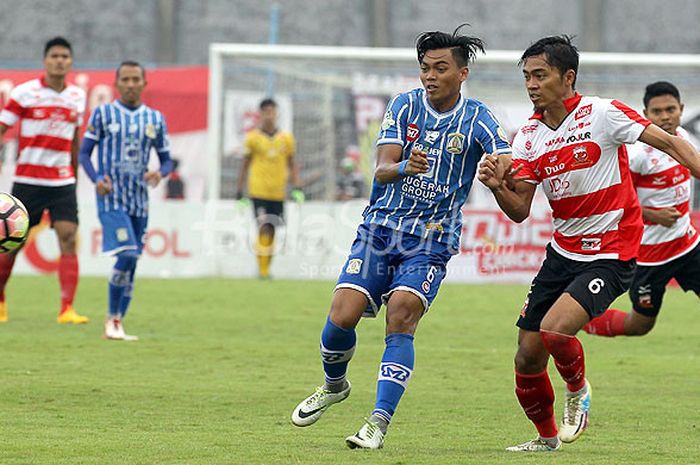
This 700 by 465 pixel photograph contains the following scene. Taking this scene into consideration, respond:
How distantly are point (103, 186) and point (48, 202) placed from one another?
112 cm

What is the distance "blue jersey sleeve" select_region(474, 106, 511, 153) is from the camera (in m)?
7.32

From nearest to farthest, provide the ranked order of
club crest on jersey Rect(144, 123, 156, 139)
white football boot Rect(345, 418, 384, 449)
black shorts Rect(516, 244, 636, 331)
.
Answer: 1. white football boot Rect(345, 418, 384, 449)
2. black shorts Rect(516, 244, 636, 331)
3. club crest on jersey Rect(144, 123, 156, 139)

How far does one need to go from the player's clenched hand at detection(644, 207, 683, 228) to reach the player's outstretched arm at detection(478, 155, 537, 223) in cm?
286

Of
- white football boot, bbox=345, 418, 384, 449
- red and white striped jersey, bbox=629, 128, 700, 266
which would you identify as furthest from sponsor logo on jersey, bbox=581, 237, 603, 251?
red and white striped jersey, bbox=629, 128, 700, 266

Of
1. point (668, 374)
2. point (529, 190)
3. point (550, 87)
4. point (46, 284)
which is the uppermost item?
point (550, 87)

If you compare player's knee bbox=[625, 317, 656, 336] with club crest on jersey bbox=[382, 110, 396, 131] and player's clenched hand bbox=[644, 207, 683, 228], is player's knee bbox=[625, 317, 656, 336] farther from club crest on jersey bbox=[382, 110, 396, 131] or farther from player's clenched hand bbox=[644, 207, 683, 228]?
club crest on jersey bbox=[382, 110, 396, 131]

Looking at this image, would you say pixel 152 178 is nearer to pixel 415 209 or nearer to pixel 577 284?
pixel 415 209

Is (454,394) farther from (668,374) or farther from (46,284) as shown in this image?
(46,284)

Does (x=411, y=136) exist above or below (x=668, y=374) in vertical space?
above

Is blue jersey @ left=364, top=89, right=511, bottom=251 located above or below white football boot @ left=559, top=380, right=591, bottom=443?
above

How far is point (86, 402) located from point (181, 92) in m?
16.3

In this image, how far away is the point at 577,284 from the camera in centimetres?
703

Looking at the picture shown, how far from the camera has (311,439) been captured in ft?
23.8

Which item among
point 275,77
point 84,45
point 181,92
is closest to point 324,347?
point 275,77
